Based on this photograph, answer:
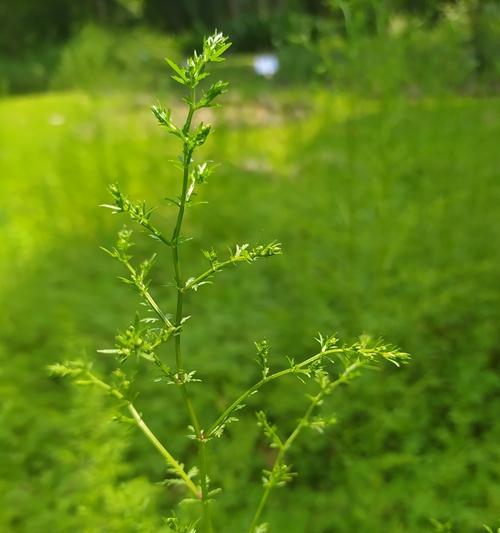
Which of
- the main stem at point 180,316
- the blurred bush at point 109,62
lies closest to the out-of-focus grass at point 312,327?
the blurred bush at point 109,62

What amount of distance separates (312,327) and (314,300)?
160 millimetres

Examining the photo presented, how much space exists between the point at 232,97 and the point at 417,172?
1.53m

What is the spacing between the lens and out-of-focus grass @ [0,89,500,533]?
5.11ft

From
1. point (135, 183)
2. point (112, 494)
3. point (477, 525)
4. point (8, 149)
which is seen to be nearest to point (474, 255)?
point (477, 525)

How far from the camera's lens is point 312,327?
2.08m

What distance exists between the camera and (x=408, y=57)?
3.25m

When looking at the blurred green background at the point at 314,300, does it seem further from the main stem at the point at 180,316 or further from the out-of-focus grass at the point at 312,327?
the main stem at the point at 180,316

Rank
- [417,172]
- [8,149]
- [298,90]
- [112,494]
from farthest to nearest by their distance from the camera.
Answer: [8,149] < [417,172] < [298,90] < [112,494]

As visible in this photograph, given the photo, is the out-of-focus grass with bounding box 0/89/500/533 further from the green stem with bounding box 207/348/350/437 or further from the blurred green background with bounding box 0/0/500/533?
the green stem with bounding box 207/348/350/437

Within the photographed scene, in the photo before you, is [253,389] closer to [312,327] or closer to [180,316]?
[180,316]

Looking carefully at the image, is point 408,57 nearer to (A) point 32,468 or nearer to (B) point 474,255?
(B) point 474,255

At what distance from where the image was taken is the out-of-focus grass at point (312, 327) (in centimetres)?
156

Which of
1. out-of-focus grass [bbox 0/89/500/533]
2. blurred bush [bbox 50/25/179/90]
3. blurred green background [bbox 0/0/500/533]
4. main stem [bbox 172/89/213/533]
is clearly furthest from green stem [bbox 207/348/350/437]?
blurred bush [bbox 50/25/179/90]

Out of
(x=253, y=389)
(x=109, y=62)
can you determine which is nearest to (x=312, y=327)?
(x=253, y=389)
